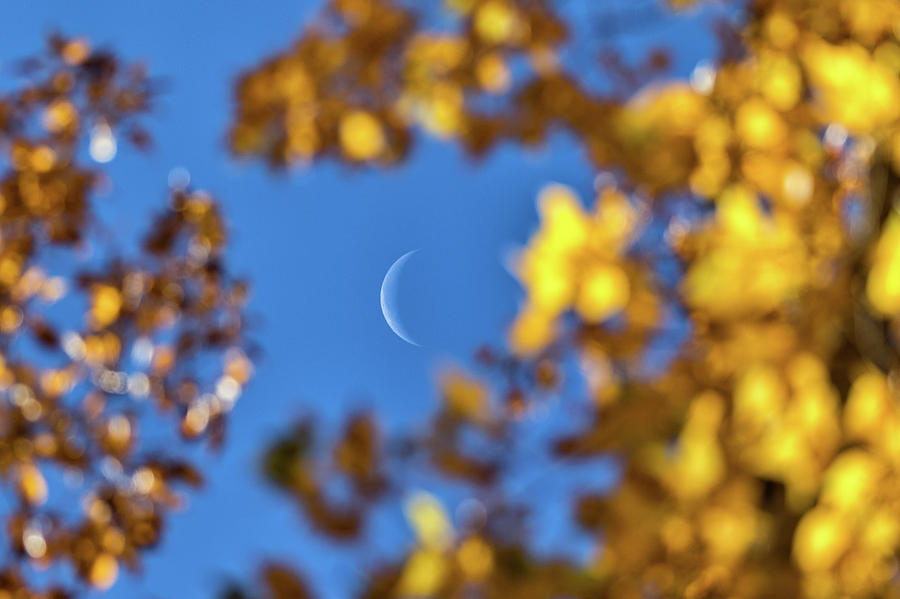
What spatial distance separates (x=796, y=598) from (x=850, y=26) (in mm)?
1549

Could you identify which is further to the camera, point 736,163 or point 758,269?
point 736,163

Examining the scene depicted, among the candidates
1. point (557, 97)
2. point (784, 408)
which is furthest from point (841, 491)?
point (557, 97)

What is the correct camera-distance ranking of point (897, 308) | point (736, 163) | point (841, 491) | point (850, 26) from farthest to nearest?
point (850, 26)
point (736, 163)
point (897, 308)
point (841, 491)

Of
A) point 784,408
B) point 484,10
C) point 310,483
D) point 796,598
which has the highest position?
point 484,10

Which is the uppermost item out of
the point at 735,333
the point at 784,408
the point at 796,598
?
the point at 735,333

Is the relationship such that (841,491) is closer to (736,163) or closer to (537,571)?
(537,571)

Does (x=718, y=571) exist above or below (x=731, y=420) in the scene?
below

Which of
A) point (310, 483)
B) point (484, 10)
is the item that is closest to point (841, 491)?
point (310, 483)

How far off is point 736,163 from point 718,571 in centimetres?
101

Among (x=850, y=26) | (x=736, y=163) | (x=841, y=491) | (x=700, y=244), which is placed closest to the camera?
(x=841, y=491)

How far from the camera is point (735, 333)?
62.8 inches

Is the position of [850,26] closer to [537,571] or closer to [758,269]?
[758,269]

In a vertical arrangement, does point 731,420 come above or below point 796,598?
above

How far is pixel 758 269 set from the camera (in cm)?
159
